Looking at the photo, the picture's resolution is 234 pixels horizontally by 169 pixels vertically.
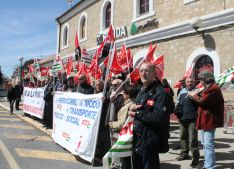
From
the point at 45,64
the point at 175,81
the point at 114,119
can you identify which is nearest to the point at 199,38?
the point at 175,81

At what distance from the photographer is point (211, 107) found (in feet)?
19.4

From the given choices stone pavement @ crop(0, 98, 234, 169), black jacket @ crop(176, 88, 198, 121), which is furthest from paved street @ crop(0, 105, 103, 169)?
black jacket @ crop(176, 88, 198, 121)

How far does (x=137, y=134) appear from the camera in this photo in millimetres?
4383

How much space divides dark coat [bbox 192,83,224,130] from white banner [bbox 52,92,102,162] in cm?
200

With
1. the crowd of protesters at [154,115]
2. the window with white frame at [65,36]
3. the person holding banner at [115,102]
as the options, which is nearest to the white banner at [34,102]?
the crowd of protesters at [154,115]

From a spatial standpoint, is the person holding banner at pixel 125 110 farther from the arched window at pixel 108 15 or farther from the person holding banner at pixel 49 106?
the arched window at pixel 108 15

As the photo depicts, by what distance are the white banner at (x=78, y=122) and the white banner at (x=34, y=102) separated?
4.11 meters

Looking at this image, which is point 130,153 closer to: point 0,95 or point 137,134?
point 137,134

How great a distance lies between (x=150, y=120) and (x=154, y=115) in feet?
0.26

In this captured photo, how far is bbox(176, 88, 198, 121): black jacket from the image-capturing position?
6.77 m

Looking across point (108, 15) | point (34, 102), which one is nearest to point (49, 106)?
point (34, 102)

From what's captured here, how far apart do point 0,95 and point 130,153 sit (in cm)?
3437

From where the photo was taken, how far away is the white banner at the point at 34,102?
13188 mm

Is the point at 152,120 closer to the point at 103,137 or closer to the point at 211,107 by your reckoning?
the point at 211,107
